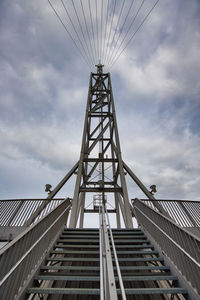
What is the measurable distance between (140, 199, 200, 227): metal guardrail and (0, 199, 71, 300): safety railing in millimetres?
4013

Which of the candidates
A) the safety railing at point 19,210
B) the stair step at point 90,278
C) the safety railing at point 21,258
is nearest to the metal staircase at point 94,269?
the stair step at point 90,278

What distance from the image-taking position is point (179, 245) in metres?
2.24

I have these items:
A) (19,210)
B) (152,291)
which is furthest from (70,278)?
(19,210)

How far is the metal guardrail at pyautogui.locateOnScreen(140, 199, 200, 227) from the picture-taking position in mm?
5043

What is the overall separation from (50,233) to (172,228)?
2.37m

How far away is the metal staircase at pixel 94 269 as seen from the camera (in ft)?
6.11

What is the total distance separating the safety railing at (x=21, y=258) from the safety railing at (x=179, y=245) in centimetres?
222

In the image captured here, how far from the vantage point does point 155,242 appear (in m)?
2.91

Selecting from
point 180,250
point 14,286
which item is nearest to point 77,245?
point 14,286

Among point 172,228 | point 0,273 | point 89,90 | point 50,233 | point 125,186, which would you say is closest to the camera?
point 0,273

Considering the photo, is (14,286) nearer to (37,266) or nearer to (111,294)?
(37,266)

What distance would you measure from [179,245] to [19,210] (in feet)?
17.2

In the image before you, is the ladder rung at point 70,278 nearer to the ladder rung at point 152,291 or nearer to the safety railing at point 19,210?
the ladder rung at point 152,291

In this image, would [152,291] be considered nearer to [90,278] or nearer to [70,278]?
[90,278]
